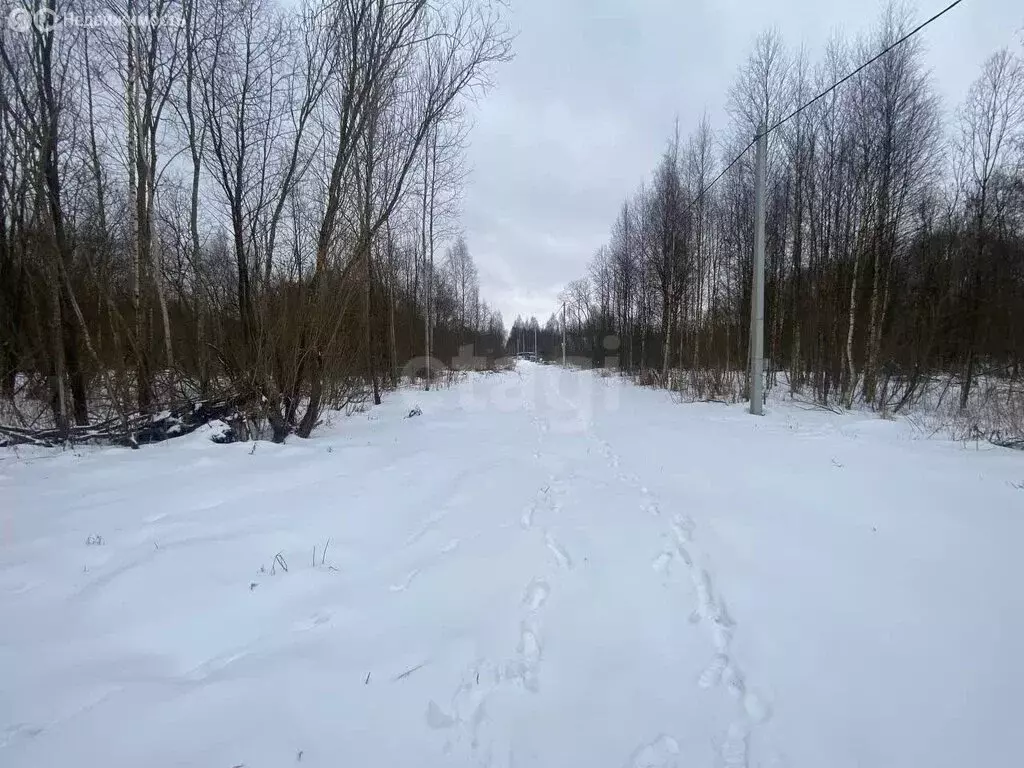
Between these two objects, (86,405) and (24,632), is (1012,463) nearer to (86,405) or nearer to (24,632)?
(24,632)

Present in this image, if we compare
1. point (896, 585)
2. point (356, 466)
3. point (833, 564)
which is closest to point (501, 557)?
point (833, 564)

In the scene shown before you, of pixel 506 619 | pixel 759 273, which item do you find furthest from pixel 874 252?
pixel 506 619

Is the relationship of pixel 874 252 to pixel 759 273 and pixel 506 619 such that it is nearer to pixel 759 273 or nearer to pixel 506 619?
pixel 759 273

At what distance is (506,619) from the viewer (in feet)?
8.41

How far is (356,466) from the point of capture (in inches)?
222

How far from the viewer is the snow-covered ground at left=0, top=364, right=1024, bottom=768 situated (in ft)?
5.66

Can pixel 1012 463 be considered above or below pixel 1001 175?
below

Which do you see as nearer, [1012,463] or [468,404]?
[1012,463]

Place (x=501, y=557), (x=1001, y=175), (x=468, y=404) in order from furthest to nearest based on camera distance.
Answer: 1. (x=468, y=404)
2. (x=1001, y=175)
3. (x=501, y=557)

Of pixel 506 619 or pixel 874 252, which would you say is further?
pixel 874 252

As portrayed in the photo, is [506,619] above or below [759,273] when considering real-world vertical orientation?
below

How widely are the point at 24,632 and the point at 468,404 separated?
1168 cm

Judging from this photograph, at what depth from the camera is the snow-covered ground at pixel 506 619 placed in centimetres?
173

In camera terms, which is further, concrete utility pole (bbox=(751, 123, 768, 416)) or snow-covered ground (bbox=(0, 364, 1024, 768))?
concrete utility pole (bbox=(751, 123, 768, 416))
